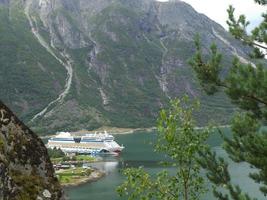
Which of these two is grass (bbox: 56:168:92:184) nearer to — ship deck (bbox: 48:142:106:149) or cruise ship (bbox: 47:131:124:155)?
cruise ship (bbox: 47:131:124:155)

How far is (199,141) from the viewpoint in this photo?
1436cm

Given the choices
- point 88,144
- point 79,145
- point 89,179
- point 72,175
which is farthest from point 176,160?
point 79,145

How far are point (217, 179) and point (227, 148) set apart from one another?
2.81ft

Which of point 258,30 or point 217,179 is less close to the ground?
point 258,30

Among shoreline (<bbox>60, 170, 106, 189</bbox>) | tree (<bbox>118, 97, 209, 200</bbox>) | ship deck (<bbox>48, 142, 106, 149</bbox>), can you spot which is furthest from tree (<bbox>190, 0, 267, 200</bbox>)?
ship deck (<bbox>48, 142, 106, 149</bbox>)

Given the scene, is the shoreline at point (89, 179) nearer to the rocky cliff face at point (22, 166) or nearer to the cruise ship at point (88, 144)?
the cruise ship at point (88, 144)

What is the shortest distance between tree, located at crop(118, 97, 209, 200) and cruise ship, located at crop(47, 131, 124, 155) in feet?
448

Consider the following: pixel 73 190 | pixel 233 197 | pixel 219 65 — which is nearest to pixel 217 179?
pixel 233 197

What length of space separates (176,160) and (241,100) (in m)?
2.43

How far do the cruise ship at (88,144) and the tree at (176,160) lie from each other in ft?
448

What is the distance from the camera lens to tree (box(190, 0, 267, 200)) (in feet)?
41.6

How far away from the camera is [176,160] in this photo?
14.1m

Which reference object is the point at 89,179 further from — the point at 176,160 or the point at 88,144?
the point at 88,144

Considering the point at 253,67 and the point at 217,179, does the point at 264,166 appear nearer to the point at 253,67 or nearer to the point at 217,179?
the point at 217,179
